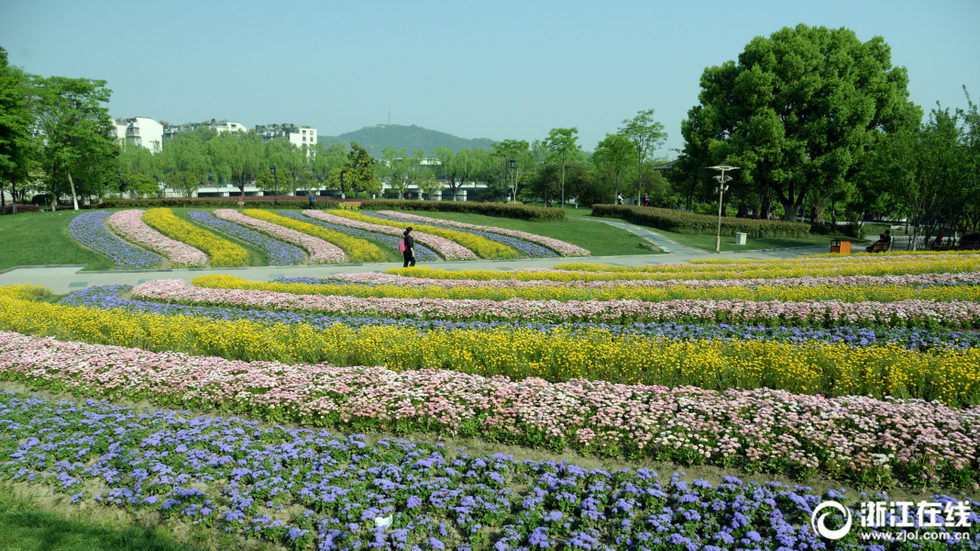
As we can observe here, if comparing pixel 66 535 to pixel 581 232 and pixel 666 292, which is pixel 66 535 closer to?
pixel 666 292

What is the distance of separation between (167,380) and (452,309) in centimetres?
589

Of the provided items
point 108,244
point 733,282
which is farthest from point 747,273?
point 108,244

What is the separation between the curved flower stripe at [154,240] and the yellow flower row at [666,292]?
9.08 meters

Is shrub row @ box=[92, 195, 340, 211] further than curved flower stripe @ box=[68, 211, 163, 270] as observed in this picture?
Yes

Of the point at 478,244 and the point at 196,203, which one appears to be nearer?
the point at 478,244

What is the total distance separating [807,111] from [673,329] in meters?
38.0

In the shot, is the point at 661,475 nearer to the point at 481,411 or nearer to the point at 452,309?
the point at 481,411

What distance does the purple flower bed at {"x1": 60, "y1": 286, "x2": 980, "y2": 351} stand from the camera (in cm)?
882

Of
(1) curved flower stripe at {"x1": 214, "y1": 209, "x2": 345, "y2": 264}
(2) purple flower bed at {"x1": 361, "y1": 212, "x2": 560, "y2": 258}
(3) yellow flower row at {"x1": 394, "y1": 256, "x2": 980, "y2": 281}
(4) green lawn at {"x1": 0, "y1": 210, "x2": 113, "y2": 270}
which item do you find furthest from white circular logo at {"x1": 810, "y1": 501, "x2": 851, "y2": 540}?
(4) green lawn at {"x1": 0, "y1": 210, "x2": 113, "y2": 270}

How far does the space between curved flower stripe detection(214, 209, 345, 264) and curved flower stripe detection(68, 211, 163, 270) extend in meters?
6.17

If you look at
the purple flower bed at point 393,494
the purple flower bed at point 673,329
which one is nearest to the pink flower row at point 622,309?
the purple flower bed at point 673,329

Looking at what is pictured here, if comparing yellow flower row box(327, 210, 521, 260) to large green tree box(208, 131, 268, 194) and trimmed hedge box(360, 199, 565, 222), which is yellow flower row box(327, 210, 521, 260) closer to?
trimmed hedge box(360, 199, 565, 222)

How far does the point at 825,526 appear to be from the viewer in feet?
13.6

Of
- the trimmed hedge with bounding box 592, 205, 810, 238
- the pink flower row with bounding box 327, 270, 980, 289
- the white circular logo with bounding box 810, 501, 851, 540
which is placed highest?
the trimmed hedge with bounding box 592, 205, 810, 238
